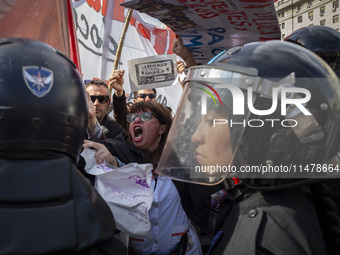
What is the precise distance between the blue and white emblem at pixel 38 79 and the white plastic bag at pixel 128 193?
0.94m

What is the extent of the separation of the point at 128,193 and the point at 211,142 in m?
0.89

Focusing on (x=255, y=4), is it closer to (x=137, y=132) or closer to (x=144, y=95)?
(x=137, y=132)

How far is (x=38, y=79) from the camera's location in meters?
1.29

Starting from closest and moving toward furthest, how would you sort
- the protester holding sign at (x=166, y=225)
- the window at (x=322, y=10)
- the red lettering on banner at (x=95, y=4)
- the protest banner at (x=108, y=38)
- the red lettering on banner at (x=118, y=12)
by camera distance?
the protester holding sign at (x=166, y=225), the protest banner at (x=108, y=38), the red lettering on banner at (x=95, y=4), the red lettering on banner at (x=118, y=12), the window at (x=322, y=10)

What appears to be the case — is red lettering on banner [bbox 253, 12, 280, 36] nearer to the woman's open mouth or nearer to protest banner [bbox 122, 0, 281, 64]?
protest banner [bbox 122, 0, 281, 64]

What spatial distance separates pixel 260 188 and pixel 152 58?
3.40 m

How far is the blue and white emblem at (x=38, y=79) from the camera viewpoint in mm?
1273

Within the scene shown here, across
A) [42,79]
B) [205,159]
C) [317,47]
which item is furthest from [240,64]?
[317,47]

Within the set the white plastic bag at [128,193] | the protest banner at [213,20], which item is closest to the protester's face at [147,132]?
the white plastic bag at [128,193]

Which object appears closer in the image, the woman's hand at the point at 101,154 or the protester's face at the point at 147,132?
the woman's hand at the point at 101,154

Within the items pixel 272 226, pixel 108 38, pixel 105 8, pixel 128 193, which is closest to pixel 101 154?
pixel 128 193

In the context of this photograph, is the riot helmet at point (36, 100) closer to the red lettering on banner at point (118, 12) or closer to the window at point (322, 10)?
the red lettering on banner at point (118, 12)

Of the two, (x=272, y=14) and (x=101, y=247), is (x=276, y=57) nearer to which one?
(x=101, y=247)

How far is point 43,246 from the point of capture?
112 centimetres
